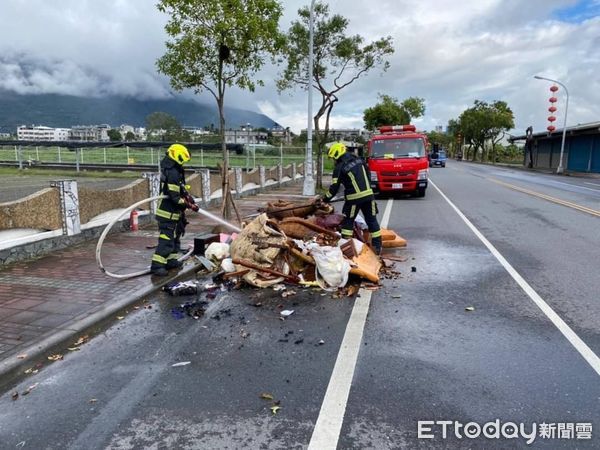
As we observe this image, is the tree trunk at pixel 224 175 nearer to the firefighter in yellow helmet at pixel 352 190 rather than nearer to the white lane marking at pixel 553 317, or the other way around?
the firefighter in yellow helmet at pixel 352 190

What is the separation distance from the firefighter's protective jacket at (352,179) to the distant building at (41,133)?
262 ft

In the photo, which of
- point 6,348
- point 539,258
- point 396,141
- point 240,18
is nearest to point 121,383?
point 6,348

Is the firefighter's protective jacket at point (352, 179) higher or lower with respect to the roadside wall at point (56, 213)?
higher

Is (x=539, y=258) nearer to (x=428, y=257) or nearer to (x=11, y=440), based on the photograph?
(x=428, y=257)

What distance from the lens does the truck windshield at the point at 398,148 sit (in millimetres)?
17422

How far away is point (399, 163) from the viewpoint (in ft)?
54.9

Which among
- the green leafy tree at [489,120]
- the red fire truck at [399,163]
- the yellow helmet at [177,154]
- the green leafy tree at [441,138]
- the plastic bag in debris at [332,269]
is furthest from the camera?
the green leafy tree at [441,138]

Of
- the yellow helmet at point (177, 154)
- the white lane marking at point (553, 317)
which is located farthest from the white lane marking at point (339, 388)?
the yellow helmet at point (177, 154)

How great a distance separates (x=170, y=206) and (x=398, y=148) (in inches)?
496

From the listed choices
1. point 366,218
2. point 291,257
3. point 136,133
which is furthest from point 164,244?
point 136,133

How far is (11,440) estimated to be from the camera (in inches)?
115

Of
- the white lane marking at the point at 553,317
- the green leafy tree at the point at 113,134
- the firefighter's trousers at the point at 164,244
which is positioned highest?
the green leafy tree at the point at 113,134

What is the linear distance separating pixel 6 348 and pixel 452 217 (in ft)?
35.3

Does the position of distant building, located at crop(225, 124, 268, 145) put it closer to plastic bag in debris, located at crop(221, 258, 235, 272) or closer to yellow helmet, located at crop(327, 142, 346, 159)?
yellow helmet, located at crop(327, 142, 346, 159)
